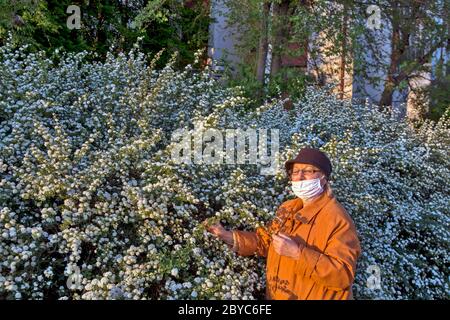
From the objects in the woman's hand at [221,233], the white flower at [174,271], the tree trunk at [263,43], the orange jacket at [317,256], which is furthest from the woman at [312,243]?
the tree trunk at [263,43]

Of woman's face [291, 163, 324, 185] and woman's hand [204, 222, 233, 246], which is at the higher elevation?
woman's face [291, 163, 324, 185]

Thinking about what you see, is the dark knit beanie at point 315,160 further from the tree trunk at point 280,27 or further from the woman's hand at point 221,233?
the tree trunk at point 280,27

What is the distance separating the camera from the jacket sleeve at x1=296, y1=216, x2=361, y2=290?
295cm

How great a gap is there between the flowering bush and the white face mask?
0.54 metres

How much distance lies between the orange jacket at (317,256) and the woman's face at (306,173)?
0.12 meters

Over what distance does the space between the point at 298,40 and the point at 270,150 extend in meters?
4.92

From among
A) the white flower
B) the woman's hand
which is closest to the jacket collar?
the woman's hand

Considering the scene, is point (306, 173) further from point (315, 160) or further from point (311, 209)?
point (311, 209)

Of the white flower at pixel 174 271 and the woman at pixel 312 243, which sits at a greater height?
the woman at pixel 312 243

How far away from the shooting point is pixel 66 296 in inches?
128

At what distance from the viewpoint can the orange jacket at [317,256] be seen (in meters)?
2.97

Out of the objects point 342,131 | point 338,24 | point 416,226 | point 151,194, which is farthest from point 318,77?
point 151,194

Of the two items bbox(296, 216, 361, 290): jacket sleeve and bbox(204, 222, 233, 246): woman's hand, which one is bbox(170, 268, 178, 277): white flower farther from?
bbox(296, 216, 361, 290): jacket sleeve

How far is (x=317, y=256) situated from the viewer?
2.98 metres
